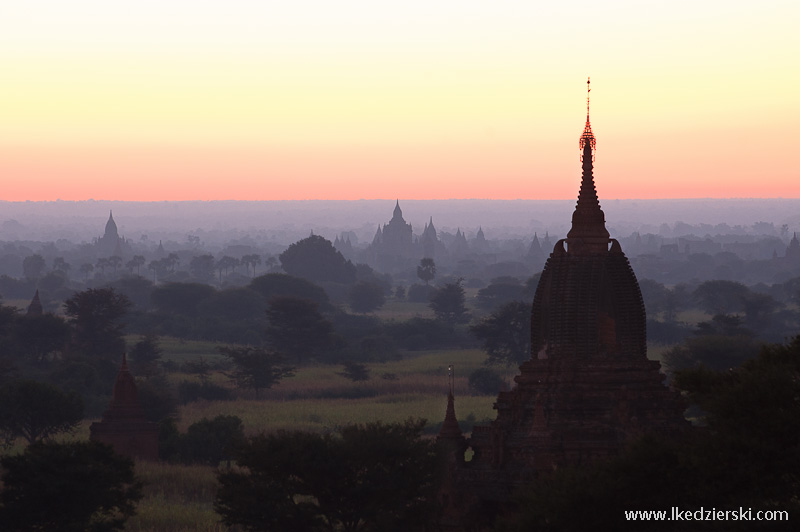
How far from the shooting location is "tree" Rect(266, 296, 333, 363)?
115 metres

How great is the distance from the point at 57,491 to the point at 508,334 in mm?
70383

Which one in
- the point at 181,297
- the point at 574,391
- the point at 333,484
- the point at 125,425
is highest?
the point at 574,391

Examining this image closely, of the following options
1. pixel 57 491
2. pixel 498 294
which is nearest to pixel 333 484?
pixel 57 491

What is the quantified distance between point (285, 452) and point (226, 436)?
26.1 meters

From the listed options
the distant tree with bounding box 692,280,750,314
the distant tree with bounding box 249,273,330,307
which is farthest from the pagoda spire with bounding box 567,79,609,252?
the distant tree with bounding box 692,280,750,314

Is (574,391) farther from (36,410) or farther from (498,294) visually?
(498,294)

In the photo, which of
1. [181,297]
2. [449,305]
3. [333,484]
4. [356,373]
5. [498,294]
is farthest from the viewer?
[498,294]

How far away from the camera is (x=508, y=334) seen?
106m

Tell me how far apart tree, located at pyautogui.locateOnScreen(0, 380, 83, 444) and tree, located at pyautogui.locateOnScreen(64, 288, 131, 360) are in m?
39.7

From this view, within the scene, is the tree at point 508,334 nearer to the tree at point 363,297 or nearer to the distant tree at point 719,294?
the distant tree at point 719,294

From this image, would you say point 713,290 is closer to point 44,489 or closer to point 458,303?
point 458,303

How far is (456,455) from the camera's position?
35438 millimetres

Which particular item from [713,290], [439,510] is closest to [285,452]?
[439,510]

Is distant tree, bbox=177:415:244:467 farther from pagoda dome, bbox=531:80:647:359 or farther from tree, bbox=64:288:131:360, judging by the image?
tree, bbox=64:288:131:360
